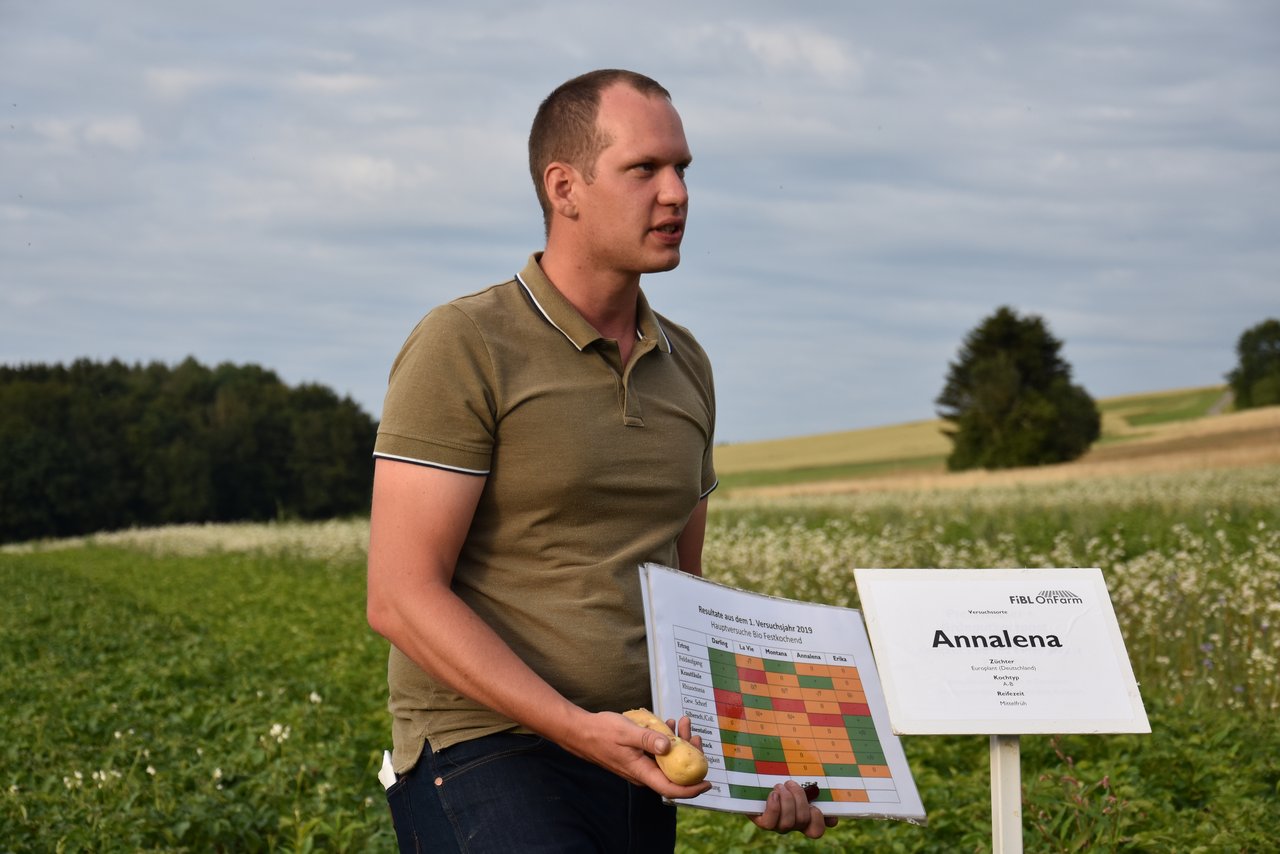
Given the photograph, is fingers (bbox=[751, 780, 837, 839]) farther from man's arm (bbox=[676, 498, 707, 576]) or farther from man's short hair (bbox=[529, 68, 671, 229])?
man's short hair (bbox=[529, 68, 671, 229])

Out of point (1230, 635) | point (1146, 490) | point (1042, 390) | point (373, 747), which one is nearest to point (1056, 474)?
point (1146, 490)

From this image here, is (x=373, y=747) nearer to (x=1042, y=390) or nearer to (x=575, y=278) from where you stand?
(x=575, y=278)

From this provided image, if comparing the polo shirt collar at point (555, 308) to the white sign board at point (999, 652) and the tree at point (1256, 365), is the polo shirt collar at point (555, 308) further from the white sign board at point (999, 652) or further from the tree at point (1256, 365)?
the tree at point (1256, 365)

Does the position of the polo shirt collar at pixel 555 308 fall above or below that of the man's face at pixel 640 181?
below

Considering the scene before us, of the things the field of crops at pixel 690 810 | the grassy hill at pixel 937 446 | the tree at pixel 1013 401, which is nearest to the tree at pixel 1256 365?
the grassy hill at pixel 937 446

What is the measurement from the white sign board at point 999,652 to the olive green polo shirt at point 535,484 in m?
0.61

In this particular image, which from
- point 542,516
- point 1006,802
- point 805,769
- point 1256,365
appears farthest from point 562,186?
point 1256,365

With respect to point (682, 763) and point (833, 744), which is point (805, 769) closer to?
point (833, 744)

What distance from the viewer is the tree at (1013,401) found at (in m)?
56.1

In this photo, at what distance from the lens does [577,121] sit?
266cm

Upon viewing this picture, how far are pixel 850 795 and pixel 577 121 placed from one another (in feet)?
4.68

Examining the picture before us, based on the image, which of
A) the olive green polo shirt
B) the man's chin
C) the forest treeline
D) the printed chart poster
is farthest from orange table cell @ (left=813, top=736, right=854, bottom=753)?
the forest treeline

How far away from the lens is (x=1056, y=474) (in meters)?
39.1

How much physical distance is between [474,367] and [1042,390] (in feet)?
198
